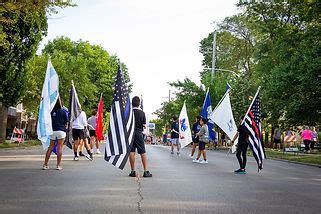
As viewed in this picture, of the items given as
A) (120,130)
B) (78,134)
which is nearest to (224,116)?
(78,134)

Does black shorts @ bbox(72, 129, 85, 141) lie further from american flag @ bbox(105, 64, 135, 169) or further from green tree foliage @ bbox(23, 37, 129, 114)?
green tree foliage @ bbox(23, 37, 129, 114)

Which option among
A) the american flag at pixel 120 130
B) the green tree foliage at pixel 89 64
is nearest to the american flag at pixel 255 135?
the american flag at pixel 120 130

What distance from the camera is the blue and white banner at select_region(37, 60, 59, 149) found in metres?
12.4

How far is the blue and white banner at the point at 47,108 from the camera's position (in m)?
12.4

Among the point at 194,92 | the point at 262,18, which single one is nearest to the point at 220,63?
the point at 194,92

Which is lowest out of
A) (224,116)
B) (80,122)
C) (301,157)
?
(301,157)

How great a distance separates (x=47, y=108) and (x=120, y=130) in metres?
2.86

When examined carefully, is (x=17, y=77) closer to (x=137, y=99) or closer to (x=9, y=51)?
(x=9, y=51)

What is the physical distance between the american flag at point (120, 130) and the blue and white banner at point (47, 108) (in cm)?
227

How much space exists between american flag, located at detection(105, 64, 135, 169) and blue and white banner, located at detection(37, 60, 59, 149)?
7.44 feet

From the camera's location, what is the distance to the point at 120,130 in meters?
10.7

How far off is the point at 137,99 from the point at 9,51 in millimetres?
18488

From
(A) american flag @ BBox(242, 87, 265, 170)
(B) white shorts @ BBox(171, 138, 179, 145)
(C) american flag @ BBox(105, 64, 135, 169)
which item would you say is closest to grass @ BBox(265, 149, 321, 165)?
(B) white shorts @ BBox(171, 138, 179, 145)

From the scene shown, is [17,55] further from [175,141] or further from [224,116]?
[224,116]
